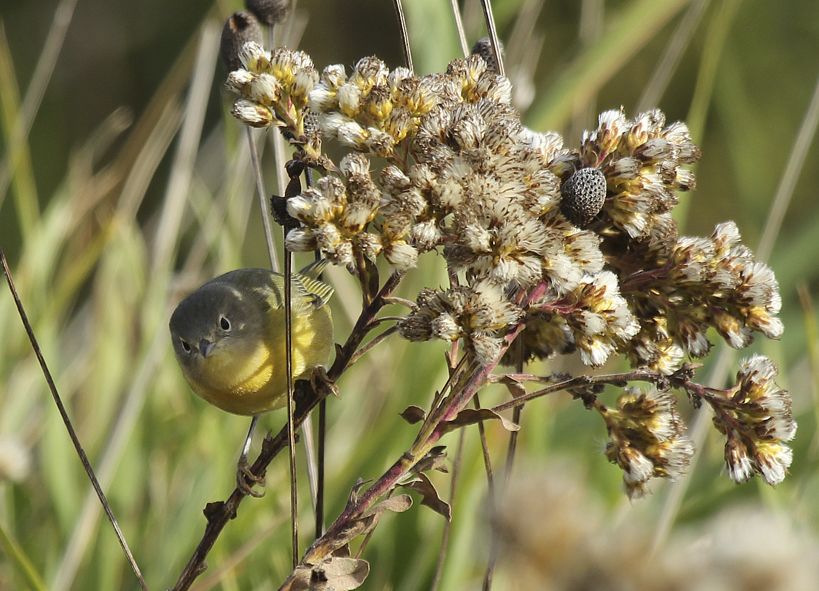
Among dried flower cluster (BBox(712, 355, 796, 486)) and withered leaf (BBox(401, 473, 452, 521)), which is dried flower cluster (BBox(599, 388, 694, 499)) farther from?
withered leaf (BBox(401, 473, 452, 521))

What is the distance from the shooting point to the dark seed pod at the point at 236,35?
1040mm

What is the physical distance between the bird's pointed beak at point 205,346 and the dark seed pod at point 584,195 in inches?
36.0

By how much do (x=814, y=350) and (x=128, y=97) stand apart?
16.8ft

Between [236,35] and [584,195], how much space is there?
52 cm

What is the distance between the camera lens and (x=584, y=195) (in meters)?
0.79

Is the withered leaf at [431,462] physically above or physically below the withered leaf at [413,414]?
below

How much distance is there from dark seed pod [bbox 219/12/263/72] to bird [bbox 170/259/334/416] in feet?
1.57

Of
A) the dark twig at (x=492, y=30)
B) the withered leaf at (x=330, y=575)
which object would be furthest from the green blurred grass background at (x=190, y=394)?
the dark twig at (x=492, y=30)

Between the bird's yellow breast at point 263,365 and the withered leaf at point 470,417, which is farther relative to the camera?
the bird's yellow breast at point 263,365

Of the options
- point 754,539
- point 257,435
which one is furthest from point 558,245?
point 257,435

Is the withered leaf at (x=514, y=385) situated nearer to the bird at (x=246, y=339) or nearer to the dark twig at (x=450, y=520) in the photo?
the dark twig at (x=450, y=520)

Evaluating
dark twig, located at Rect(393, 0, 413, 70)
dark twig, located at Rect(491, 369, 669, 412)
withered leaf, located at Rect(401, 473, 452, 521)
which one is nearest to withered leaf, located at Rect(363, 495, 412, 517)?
withered leaf, located at Rect(401, 473, 452, 521)

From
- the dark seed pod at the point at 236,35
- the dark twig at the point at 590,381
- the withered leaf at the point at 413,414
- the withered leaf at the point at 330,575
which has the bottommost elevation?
the withered leaf at the point at 330,575

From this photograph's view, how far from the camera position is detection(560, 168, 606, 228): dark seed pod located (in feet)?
2.60
